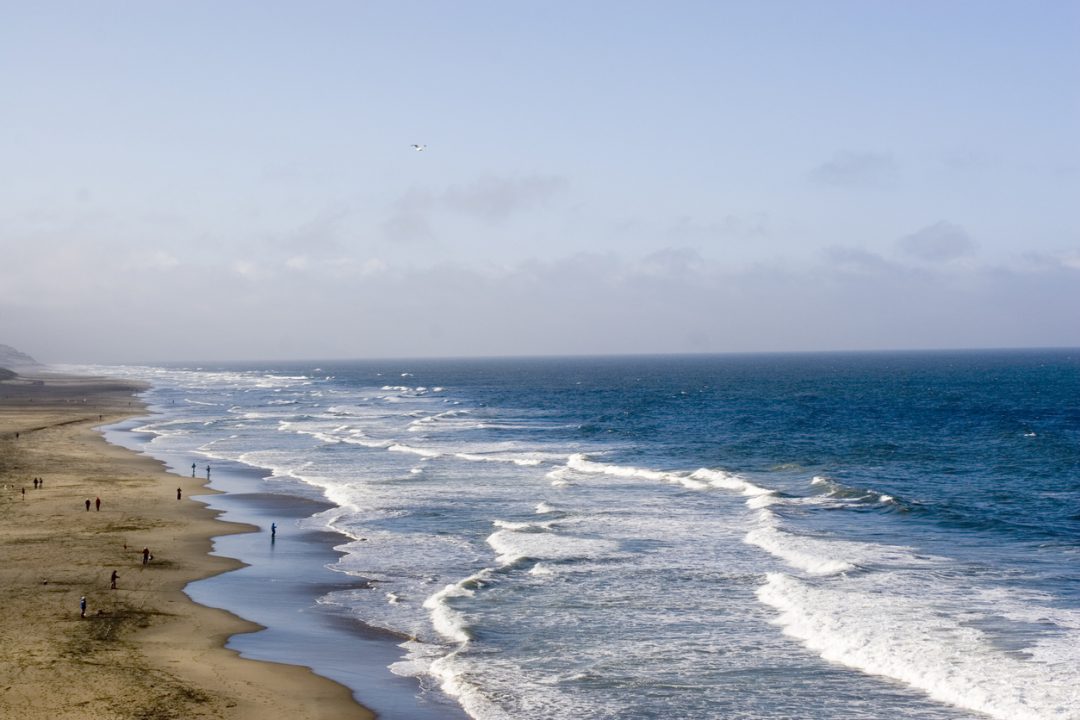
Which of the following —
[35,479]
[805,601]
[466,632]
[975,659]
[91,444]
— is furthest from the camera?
[91,444]

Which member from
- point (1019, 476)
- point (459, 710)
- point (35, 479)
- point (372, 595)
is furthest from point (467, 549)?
point (1019, 476)

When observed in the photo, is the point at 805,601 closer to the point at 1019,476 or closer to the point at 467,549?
the point at 467,549

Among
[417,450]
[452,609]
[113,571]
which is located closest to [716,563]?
[452,609]

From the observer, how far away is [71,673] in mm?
24938

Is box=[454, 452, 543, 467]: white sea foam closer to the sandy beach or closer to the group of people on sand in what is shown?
the sandy beach

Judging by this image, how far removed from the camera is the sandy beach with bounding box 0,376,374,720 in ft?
77.3

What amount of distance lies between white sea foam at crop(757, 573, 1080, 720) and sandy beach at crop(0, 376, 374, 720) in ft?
43.6

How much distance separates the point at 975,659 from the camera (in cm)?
2619

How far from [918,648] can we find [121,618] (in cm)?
2269

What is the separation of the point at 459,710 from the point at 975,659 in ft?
43.3

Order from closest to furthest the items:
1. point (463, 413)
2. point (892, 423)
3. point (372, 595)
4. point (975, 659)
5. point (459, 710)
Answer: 1. point (459, 710)
2. point (975, 659)
3. point (372, 595)
4. point (892, 423)
5. point (463, 413)

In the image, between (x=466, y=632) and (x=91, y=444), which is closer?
(x=466, y=632)

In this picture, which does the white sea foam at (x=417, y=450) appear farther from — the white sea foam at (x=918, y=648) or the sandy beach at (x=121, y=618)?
the white sea foam at (x=918, y=648)

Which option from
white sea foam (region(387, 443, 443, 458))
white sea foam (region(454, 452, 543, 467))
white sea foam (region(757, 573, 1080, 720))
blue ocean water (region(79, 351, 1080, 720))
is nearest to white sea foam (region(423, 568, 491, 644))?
blue ocean water (region(79, 351, 1080, 720))
